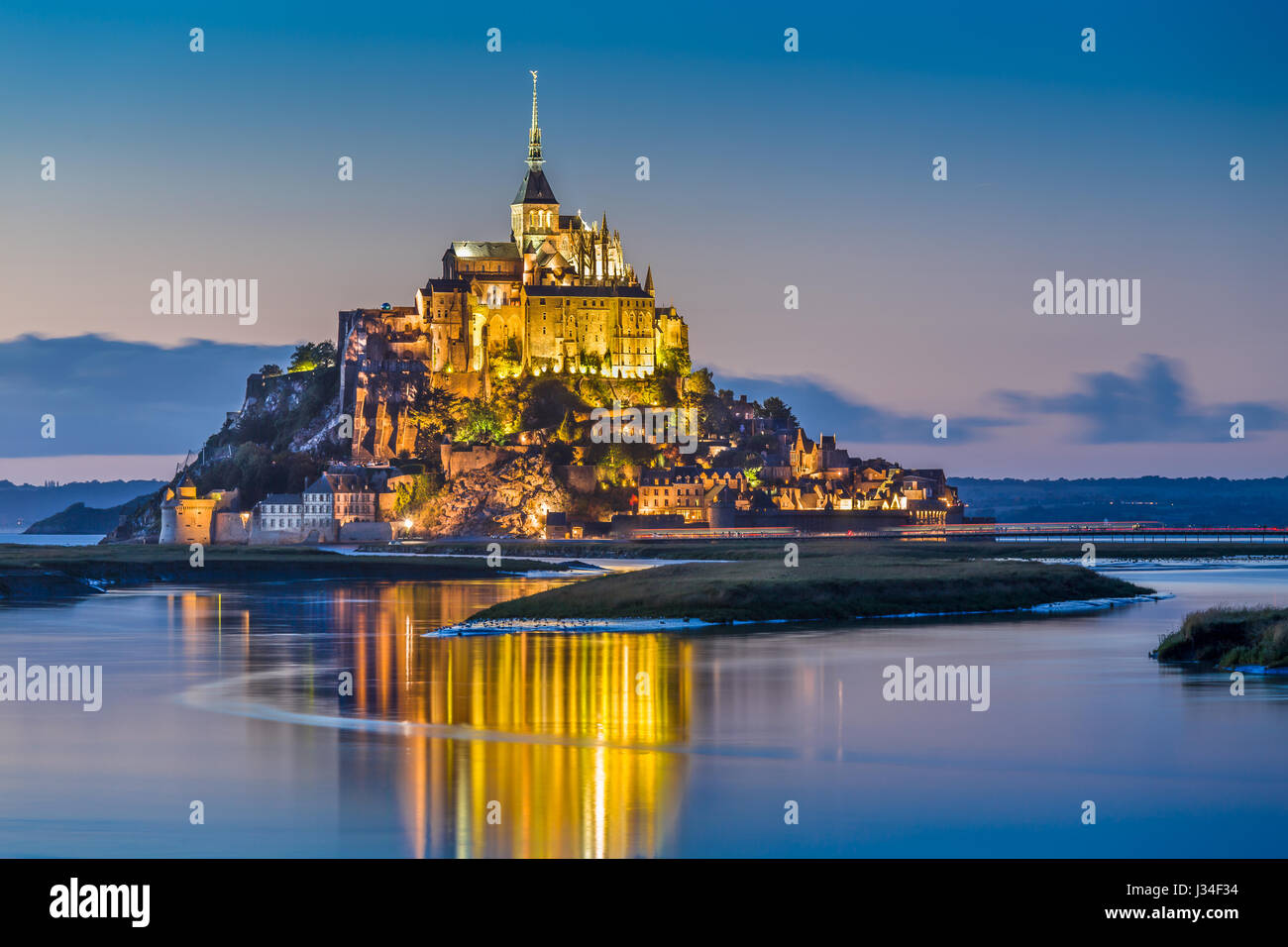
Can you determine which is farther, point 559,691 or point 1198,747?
point 559,691

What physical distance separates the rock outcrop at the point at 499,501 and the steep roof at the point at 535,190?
41947 mm

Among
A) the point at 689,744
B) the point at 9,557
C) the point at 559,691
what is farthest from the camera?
the point at 9,557

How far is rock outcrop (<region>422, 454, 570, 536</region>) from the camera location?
444 ft

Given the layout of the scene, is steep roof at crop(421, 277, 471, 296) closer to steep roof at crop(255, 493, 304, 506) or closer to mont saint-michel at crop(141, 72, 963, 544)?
mont saint-michel at crop(141, 72, 963, 544)

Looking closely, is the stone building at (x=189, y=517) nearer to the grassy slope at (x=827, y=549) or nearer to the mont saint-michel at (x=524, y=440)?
the mont saint-michel at (x=524, y=440)

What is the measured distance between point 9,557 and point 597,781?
73.3m

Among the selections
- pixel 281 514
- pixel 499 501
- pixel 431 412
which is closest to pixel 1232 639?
pixel 499 501

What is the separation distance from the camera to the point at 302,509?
136 meters

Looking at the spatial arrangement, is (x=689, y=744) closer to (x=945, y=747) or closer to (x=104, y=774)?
(x=945, y=747)

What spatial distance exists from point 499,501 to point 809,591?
276ft

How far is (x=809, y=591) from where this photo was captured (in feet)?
180

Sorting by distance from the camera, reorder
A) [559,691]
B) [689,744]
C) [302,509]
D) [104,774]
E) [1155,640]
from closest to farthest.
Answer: [104,774], [689,744], [559,691], [1155,640], [302,509]

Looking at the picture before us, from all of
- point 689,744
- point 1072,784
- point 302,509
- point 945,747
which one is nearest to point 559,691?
point 689,744

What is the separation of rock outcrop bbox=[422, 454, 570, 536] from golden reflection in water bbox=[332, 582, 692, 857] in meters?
85.0
